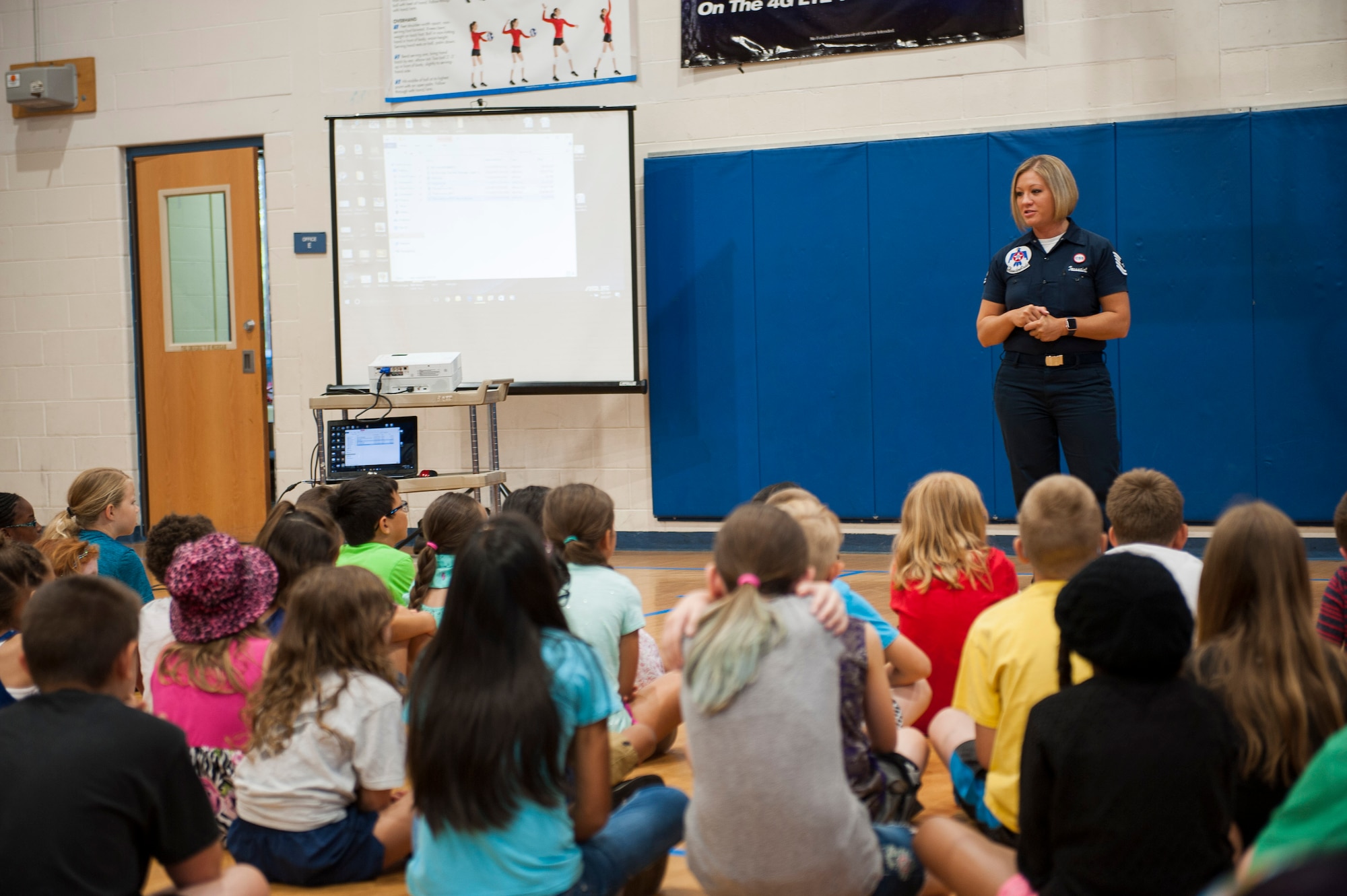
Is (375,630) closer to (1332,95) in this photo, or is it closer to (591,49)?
(591,49)

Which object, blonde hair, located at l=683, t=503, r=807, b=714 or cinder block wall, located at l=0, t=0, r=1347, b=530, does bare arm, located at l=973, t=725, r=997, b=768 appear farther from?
cinder block wall, located at l=0, t=0, r=1347, b=530

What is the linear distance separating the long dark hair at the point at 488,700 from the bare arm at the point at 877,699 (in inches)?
21.2

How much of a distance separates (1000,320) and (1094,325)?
295 millimetres

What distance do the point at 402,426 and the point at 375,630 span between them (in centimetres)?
376

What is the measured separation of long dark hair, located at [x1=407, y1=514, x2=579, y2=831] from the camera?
158 centimetres

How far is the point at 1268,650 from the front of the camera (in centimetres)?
159

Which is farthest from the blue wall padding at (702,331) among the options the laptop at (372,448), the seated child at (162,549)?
the seated child at (162,549)

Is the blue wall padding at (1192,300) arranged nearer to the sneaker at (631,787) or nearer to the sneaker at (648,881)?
the sneaker at (631,787)

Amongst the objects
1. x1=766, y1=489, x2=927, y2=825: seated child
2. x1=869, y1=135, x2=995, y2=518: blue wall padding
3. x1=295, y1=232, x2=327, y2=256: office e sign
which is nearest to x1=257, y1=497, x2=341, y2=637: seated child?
x1=766, y1=489, x2=927, y2=825: seated child

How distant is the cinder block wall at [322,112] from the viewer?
5.34 metres

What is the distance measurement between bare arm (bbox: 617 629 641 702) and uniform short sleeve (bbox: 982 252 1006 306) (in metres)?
2.00

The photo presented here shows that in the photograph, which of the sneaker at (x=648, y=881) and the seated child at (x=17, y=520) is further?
the seated child at (x=17, y=520)

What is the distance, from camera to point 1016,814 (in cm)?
180

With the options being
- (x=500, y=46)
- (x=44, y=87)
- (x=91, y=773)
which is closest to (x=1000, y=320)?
(x=91, y=773)
